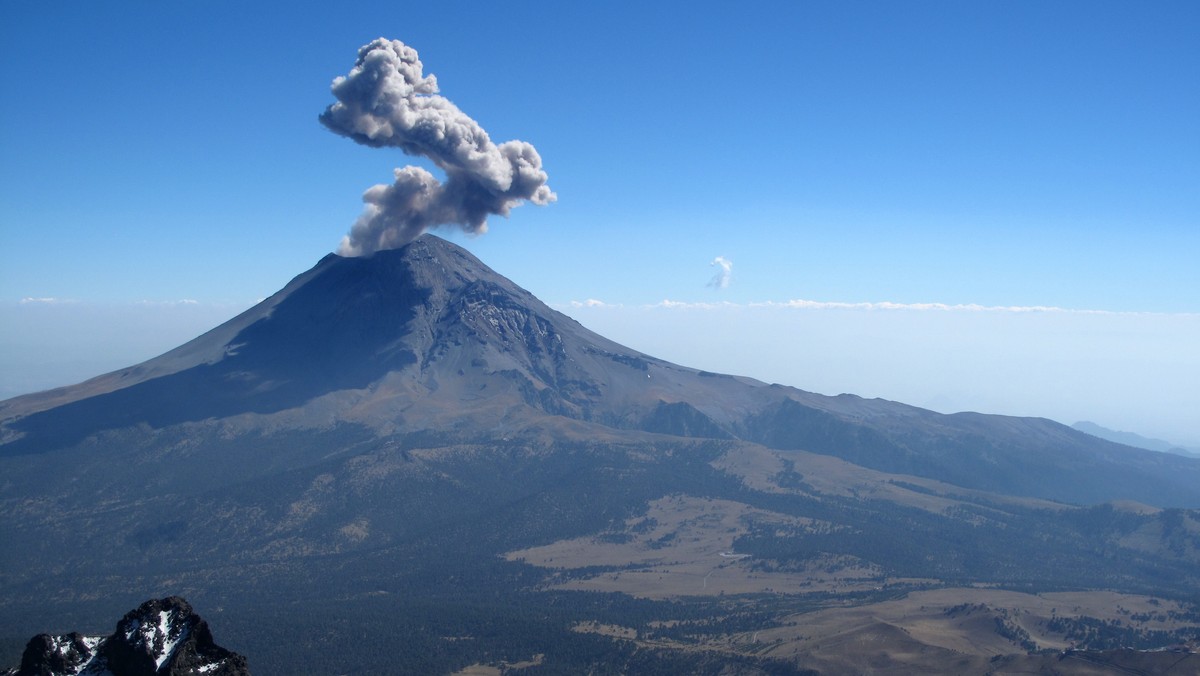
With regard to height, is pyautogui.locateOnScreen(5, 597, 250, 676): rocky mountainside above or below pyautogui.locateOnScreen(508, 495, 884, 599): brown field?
above

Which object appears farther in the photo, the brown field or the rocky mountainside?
the brown field

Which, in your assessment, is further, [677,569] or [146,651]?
[677,569]

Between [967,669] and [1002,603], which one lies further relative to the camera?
[1002,603]

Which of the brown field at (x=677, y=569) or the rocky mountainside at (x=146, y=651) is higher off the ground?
the rocky mountainside at (x=146, y=651)

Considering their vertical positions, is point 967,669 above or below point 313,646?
above

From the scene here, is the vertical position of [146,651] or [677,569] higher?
[146,651]

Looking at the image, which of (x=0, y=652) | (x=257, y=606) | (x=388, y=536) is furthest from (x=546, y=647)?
(x=388, y=536)

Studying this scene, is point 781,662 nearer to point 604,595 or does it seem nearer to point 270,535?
point 604,595

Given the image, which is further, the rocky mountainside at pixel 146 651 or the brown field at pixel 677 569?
the brown field at pixel 677 569
